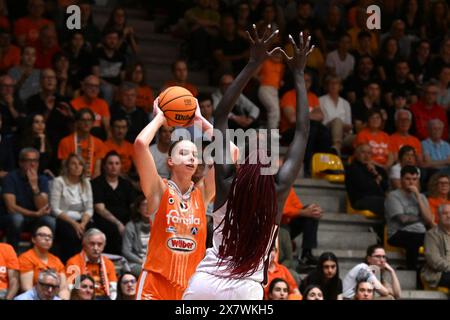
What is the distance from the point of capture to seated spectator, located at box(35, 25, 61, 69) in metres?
13.1

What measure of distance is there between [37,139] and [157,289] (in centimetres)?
501

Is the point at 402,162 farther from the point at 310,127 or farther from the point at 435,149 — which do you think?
the point at 310,127

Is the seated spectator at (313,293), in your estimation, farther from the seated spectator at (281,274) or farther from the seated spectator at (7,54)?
the seated spectator at (7,54)

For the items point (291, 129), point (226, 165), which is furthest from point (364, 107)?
point (226, 165)

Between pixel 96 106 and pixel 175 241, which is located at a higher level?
pixel 96 106

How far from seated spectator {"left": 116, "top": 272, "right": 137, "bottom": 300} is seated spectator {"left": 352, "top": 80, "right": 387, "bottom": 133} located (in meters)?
4.77

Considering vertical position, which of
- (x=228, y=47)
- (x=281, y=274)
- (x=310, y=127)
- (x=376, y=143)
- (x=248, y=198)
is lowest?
(x=281, y=274)

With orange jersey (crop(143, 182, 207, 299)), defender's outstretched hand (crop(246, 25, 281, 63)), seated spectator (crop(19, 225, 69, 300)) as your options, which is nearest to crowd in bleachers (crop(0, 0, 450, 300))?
seated spectator (crop(19, 225, 69, 300))

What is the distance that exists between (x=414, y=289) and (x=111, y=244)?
11.5 feet

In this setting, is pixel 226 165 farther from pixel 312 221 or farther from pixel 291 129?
pixel 291 129

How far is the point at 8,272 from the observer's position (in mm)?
10414

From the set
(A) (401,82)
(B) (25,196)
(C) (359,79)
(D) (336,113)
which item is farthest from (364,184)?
(B) (25,196)

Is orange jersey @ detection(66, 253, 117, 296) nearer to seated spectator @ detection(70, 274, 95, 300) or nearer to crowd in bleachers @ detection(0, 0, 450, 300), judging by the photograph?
crowd in bleachers @ detection(0, 0, 450, 300)

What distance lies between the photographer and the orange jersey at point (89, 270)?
10.5m
